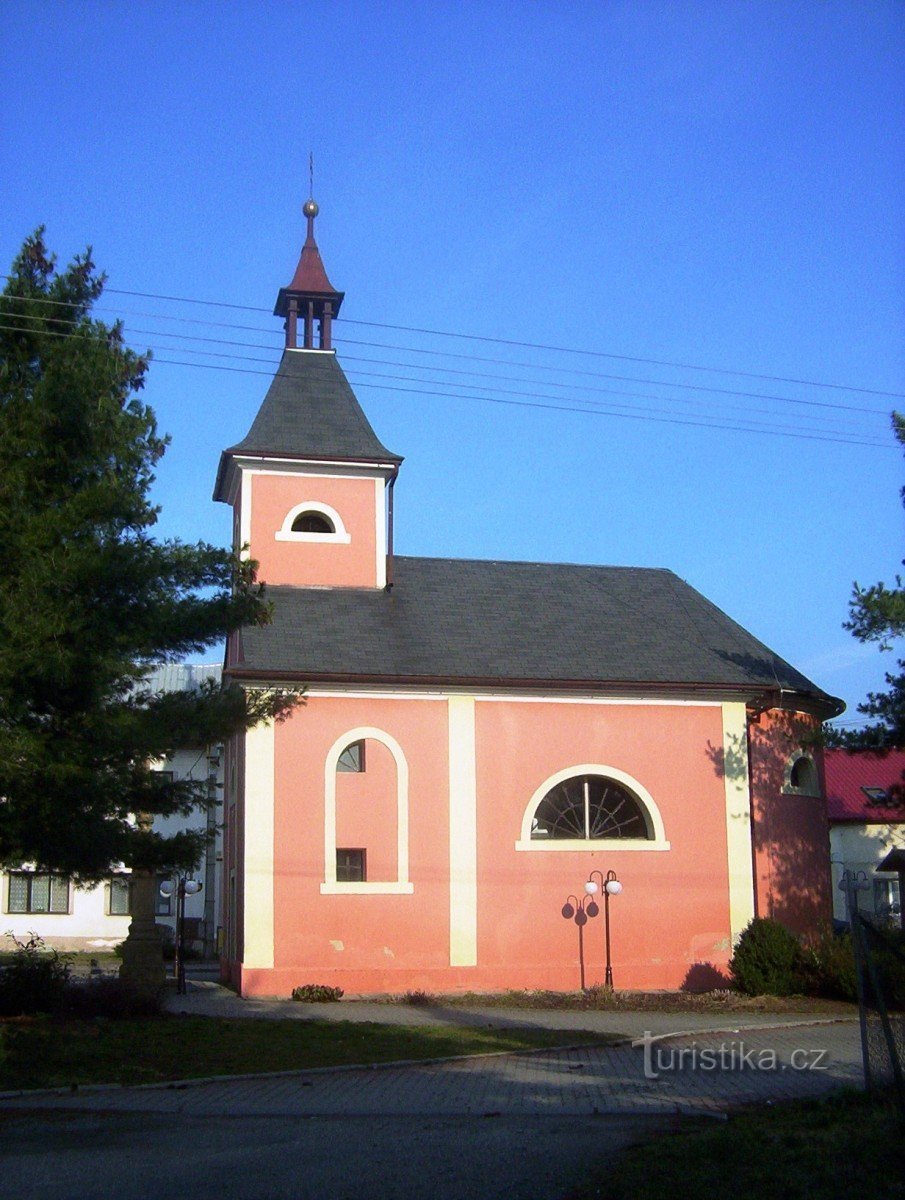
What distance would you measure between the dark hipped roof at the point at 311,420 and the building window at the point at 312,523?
1.16 meters

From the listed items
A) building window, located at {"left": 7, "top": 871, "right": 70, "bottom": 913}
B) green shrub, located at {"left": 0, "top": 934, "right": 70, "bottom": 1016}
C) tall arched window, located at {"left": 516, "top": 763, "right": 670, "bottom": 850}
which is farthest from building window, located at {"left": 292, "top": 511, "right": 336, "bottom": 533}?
building window, located at {"left": 7, "top": 871, "right": 70, "bottom": 913}

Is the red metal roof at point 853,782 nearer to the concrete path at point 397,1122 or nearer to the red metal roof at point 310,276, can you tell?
the red metal roof at point 310,276

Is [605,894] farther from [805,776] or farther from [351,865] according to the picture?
[805,776]

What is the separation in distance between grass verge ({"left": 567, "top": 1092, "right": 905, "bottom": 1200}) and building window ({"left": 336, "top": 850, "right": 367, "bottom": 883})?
44.5 ft

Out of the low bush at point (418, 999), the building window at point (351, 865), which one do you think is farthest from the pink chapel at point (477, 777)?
the low bush at point (418, 999)

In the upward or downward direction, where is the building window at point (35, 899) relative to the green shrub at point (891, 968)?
downward

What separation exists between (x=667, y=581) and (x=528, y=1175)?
820 inches

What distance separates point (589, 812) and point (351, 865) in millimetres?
4484

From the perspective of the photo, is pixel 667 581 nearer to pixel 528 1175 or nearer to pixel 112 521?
pixel 112 521

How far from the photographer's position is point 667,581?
2822 centimetres

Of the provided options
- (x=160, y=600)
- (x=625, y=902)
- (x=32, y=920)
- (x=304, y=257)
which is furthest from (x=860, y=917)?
(x=32, y=920)

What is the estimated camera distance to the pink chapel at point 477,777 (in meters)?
22.2

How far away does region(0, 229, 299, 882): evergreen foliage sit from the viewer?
13.5m

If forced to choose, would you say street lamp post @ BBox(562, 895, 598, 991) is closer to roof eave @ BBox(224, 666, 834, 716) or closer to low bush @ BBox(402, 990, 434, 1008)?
low bush @ BBox(402, 990, 434, 1008)
